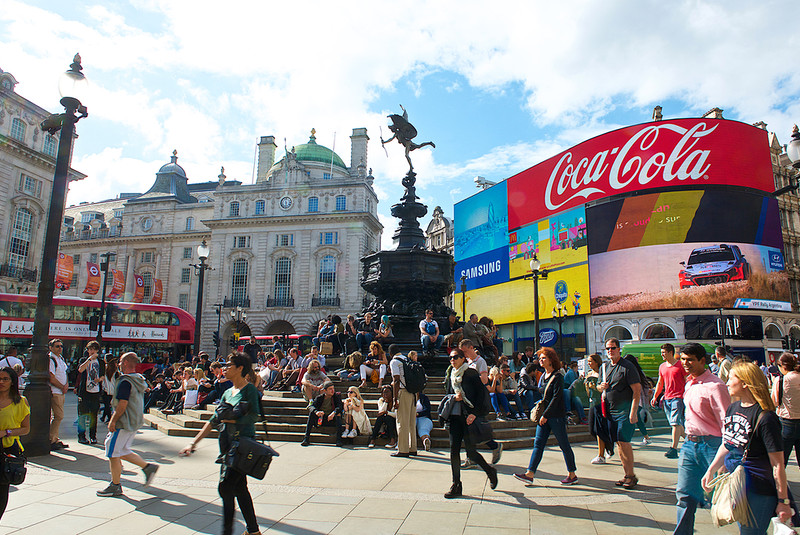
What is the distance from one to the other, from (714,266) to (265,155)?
4848 centimetres

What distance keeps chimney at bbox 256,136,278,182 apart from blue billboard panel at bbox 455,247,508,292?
85.0 ft

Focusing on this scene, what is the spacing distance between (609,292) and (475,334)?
31.2 meters

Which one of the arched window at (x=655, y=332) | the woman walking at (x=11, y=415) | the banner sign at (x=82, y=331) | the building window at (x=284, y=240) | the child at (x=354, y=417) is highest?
the building window at (x=284, y=240)

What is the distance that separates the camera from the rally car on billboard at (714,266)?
36.4 meters

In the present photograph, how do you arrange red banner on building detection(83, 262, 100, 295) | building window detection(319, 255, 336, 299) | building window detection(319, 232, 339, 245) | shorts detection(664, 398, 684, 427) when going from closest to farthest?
shorts detection(664, 398, 684, 427), red banner on building detection(83, 262, 100, 295), building window detection(319, 255, 336, 299), building window detection(319, 232, 339, 245)

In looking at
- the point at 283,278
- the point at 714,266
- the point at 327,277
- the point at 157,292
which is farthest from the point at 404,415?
the point at 157,292

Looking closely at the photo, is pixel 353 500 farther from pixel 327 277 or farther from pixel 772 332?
pixel 327 277

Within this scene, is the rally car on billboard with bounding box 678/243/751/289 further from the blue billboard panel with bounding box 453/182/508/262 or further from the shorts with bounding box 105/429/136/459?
the shorts with bounding box 105/429/136/459

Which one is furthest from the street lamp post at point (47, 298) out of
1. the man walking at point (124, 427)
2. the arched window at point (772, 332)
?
the arched window at point (772, 332)

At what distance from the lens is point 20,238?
3756 centimetres

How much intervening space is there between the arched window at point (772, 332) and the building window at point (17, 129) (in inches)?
2223

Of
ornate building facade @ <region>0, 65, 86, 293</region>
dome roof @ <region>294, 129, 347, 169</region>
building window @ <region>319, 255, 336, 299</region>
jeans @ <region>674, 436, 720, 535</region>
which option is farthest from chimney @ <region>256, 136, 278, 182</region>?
jeans @ <region>674, 436, 720, 535</region>

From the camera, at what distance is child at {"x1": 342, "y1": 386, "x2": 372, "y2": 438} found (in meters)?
9.36

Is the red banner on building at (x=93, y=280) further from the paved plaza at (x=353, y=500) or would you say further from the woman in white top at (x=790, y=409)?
the woman in white top at (x=790, y=409)
